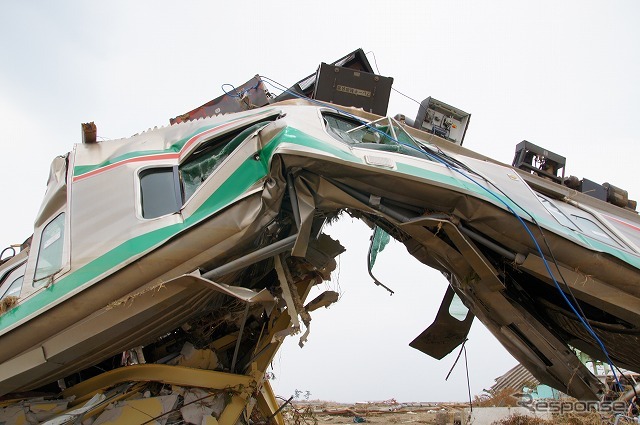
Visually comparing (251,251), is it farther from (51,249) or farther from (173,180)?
(51,249)

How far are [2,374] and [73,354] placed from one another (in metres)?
0.65

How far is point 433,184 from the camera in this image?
18.3ft

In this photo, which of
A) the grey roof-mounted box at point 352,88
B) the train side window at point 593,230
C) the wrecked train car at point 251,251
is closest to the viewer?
the wrecked train car at point 251,251

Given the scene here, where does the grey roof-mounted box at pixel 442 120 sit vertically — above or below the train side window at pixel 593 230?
above

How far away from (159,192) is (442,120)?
5.09m

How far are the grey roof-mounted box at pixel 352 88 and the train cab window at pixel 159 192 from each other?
3.50 meters

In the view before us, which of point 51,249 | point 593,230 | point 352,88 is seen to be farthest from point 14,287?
point 593,230

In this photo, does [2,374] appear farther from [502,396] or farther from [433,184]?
[502,396]

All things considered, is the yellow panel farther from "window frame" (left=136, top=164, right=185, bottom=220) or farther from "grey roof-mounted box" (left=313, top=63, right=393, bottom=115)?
"grey roof-mounted box" (left=313, top=63, right=393, bottom=115)

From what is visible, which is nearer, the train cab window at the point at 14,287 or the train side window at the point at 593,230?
the train cab window at the point at 14,287

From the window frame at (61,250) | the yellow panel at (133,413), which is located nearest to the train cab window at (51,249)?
the window frame at (61,250)

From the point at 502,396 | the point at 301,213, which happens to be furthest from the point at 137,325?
the point at 502,396

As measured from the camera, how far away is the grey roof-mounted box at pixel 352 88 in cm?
902

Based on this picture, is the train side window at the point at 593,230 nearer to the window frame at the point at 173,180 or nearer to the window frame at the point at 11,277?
the window frame at the point at 173,180
